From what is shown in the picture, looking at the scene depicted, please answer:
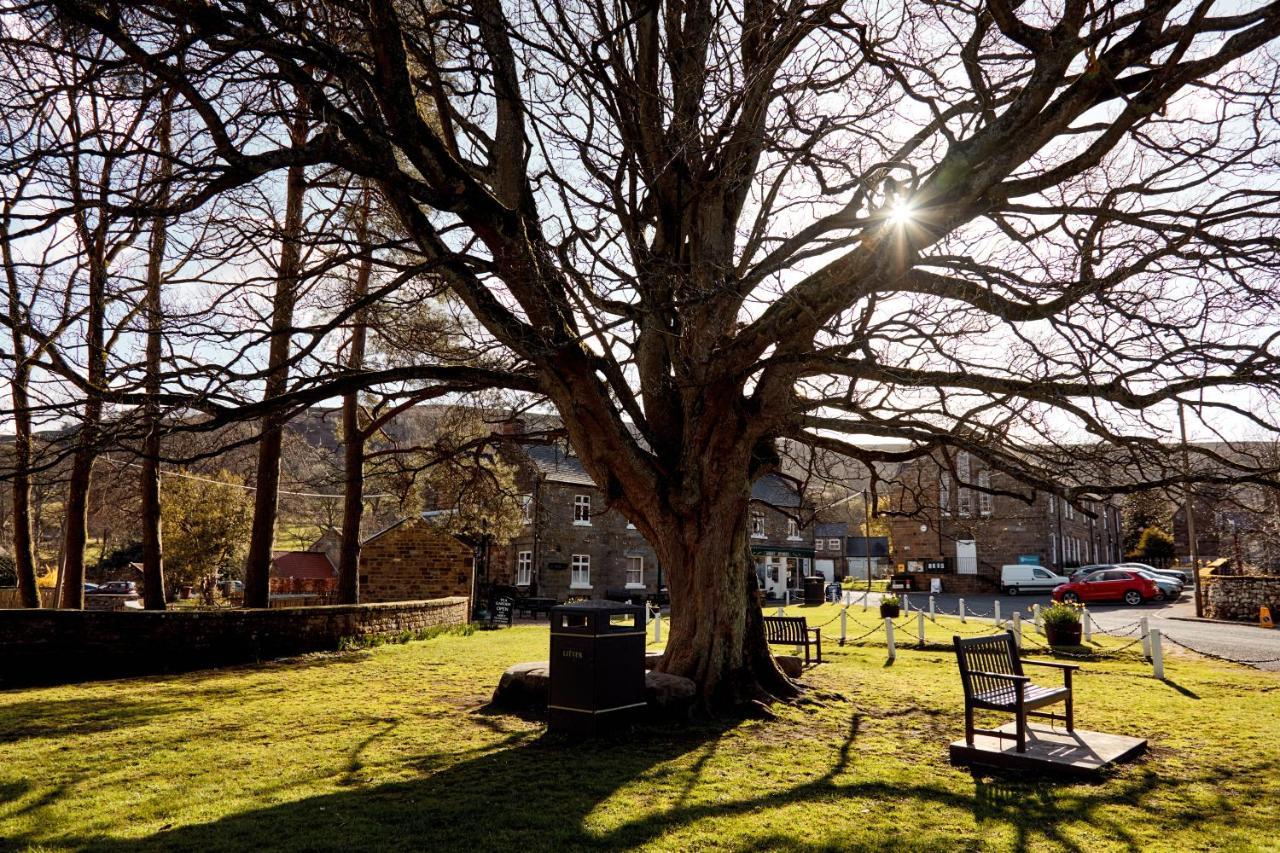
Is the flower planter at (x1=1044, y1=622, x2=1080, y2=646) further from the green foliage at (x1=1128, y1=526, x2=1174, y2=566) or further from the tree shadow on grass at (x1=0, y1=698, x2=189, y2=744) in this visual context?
the green foliage at (x1=1128, y1=526, x2=1174, y2=566)

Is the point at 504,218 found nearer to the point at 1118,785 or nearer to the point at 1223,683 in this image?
the point at 1118,785

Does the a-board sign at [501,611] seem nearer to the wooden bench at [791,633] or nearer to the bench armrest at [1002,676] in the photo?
the wooden bench at [791,633]

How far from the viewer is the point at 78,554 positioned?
16.4 metres

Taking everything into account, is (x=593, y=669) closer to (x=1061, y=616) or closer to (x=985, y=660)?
(x=985, y=660)

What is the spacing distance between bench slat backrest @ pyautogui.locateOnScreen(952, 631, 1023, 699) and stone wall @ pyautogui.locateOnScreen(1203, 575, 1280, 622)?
22640 mm

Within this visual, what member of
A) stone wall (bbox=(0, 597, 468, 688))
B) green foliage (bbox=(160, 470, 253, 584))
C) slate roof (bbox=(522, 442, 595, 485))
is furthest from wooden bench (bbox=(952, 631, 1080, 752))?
green foliage (bbox=(160, 470, 253, 584))

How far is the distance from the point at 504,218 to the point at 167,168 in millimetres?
3743

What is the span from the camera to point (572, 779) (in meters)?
6.63

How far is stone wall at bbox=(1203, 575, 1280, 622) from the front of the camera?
25.0 m

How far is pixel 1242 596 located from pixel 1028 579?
15.8m

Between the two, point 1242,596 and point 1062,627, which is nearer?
point 1062,627

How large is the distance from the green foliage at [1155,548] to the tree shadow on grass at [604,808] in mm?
55660

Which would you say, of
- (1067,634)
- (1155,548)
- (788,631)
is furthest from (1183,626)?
(1155,548)

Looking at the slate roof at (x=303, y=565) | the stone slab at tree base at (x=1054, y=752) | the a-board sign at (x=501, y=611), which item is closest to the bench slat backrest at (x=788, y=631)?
the stone slab at tree base at (x=1054, y=752)
